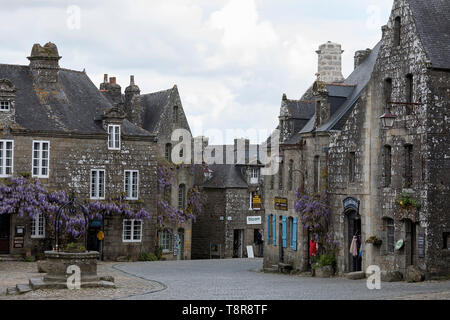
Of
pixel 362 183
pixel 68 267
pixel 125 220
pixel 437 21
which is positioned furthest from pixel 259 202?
pixel 68 267

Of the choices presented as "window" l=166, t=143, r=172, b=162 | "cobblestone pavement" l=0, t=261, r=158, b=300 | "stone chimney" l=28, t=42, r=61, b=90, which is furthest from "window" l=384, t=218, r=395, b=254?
"window" l=166, t=143, r=172, b=162

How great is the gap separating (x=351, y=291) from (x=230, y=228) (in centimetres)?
3097

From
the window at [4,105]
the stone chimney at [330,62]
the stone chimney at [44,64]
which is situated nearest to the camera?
the window at [4,105]

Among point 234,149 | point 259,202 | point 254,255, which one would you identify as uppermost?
point 234,149

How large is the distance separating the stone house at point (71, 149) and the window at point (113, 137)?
5 cm

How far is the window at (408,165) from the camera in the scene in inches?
1087

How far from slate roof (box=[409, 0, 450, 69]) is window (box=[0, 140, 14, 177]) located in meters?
19.1

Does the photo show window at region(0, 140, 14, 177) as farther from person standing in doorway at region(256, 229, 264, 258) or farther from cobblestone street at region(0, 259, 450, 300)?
person standing in doorway at region(256, 229, 264, 258)

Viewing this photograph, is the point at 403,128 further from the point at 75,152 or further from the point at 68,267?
the point at 75,152

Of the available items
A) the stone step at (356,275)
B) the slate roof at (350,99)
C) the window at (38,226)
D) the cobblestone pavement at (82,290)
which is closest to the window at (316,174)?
the slate roof at (350,99)

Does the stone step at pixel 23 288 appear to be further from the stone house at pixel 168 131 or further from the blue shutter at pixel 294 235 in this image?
the stone house at pixel 168 131

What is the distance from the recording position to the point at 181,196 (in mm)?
49469

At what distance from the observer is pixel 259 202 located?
54.9 metres

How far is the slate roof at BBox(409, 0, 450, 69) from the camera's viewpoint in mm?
26672
